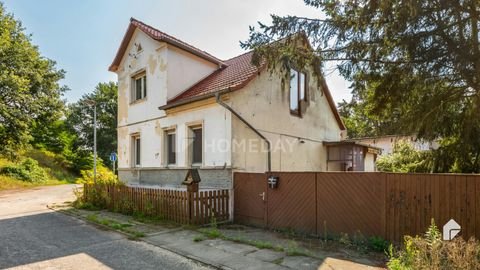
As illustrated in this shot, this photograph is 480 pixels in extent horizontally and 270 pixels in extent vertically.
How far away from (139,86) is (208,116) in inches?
222

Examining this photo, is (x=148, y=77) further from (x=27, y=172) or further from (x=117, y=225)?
(x=27, y=172)

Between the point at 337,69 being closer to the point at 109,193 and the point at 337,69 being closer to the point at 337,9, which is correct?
the point at 337,9

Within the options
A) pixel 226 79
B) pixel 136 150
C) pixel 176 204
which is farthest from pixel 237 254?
pixel 136 150

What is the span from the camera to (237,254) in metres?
6.45

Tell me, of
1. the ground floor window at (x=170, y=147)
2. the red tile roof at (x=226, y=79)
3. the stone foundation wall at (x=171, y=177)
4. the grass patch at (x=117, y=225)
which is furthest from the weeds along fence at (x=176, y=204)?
the red tile roof at (x=226, y=79)

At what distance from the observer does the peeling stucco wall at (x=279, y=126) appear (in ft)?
35.1

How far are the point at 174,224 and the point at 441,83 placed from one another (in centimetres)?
789

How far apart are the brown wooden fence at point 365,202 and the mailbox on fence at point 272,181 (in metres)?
0.11

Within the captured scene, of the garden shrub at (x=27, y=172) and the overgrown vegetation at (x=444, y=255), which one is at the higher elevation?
the overgrown vegetation at (x=444, y=255)

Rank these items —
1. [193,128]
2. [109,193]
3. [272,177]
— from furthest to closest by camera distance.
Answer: [109,193] → [193,128] → [272,177]

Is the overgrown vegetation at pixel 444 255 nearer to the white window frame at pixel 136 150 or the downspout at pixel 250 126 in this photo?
the downspout at pixel 250 126

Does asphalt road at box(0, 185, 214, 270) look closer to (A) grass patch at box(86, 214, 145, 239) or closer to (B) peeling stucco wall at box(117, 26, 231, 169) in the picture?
(A) grass patch at box(86, 214, 145, 239)

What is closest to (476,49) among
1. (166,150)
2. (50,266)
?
(50,266)

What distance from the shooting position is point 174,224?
936cm
